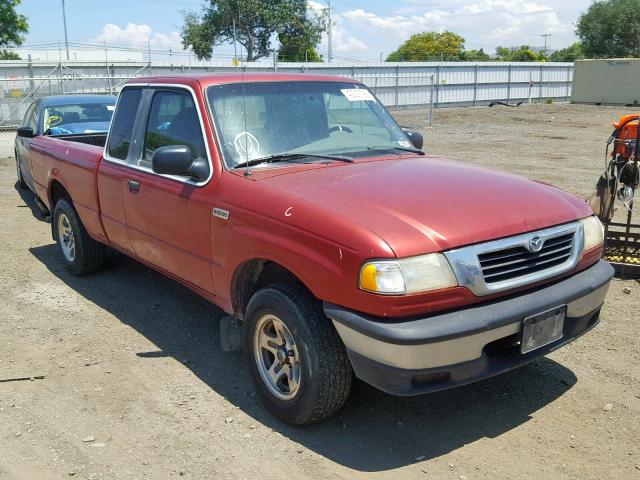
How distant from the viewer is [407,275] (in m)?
2.97

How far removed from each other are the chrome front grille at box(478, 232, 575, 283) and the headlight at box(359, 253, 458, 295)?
9.1 inches

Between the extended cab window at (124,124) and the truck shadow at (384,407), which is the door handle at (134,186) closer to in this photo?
the extended cab window at (124,124)

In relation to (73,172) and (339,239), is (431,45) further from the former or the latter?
(339,239)

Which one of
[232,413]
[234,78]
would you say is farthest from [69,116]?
[232,413]

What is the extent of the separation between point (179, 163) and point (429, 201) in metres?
1.60

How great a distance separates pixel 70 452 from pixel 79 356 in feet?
4.28

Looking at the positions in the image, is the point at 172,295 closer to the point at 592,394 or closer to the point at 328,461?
the point at 328,461

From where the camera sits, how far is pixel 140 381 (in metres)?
4.25

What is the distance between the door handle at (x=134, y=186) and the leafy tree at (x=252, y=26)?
4.62ft

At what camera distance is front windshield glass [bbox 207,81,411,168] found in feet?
13.7

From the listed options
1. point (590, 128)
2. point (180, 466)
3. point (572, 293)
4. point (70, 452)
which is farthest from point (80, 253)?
point (590, 128)

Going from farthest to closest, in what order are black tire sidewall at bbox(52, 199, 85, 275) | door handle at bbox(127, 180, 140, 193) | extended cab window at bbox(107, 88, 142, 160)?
black tire sidewall at bbox(52, 199, 85, 275) → extended cab window at bbox(107, 88, 142, 160) → door handle at bbox(127, 180, 140, 193)

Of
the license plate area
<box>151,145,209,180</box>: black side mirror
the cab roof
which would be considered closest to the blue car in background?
the cab roof

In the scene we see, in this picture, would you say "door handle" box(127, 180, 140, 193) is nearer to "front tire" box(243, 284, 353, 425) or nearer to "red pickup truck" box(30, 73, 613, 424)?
"red pickup truck" box(30, 73, 613, 424)
